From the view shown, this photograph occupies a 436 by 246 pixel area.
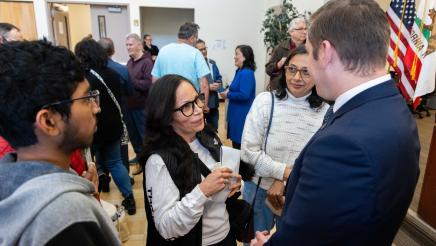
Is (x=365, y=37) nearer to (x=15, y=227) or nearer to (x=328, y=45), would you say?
(x=328, y=45)

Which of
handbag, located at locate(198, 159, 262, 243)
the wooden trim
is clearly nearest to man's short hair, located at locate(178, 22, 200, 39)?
handbag, located at locate(198, 159, 262, 243)

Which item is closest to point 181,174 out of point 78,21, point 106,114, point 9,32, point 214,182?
point 214,182

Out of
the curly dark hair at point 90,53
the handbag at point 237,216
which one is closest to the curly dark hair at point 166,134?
the handbag at point 237,216

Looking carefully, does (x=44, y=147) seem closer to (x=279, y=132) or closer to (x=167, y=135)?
(x=167, y=135)

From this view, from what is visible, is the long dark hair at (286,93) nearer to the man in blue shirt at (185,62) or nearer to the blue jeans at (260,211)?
the blue jeans at (260,211)

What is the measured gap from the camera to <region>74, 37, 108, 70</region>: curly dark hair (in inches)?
96.8

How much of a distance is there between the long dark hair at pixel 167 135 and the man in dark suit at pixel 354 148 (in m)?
0.48

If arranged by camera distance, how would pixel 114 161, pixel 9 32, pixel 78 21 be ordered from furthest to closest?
pixel 78 21
pixel 114 161
pixel 9 32

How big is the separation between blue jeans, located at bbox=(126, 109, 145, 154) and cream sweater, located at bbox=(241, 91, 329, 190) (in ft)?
7.87

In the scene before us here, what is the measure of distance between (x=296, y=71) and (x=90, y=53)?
5.77 ft

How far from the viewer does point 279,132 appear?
1.55m

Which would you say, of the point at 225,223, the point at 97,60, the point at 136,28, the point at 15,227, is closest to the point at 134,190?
the point at 97,60

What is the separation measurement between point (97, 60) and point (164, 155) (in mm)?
1662

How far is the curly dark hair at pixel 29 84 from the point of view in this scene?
2.19ft
